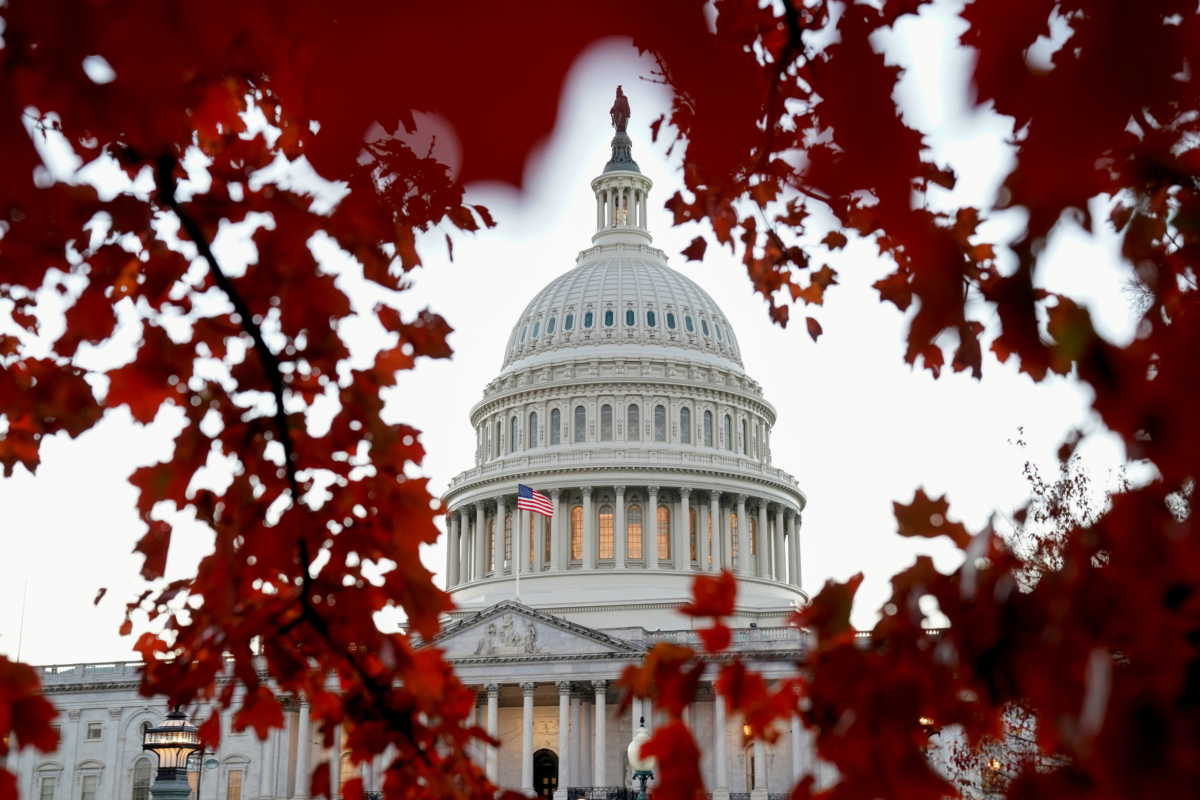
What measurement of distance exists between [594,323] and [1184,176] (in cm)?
8786

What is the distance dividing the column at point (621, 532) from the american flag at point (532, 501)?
5.86 metres

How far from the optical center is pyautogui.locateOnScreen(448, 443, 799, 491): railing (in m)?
81.6

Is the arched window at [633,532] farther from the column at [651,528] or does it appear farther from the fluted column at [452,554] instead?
the fluted column at [452,554]

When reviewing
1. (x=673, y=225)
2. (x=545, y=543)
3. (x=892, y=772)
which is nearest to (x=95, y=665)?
(x=545, y=543)

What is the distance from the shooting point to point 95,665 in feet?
250

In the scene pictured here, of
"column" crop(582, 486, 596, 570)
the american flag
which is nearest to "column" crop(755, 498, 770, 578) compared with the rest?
"column" crop(582, 486, 596, 570)

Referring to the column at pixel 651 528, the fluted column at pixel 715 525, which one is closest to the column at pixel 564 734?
the column at pixel 651 528

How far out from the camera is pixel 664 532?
8144 cm

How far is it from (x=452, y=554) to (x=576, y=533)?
10711 mm

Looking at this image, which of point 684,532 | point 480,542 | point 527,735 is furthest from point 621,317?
point 527,735

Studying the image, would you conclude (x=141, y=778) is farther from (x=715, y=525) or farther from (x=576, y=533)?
(x=715, y=525)

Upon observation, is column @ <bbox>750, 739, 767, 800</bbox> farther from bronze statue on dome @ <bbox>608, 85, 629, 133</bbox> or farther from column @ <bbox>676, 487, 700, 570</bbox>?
bronze statue on dome @ <bbox>608, 85, 629, 133</bbox>

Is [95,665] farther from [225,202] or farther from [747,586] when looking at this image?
[225,202]

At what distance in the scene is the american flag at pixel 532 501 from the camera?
73438mm
